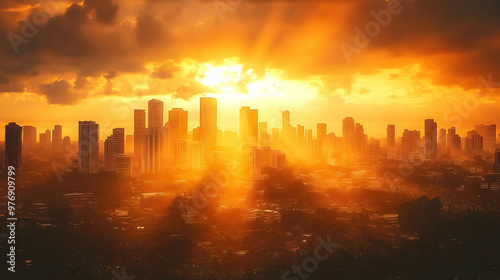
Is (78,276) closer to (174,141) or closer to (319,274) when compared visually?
(319,274)

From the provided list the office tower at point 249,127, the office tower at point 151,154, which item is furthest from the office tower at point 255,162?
the office tower at point 249,127

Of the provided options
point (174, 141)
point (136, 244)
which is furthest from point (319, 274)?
point (174, 141)

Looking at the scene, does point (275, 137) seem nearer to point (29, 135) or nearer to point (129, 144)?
point (129, 144)

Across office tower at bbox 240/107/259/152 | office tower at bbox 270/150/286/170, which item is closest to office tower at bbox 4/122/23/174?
office tower at bbox 270/150/286/170

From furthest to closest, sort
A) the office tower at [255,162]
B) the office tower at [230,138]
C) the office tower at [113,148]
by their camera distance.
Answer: the office tower at [230,138] < the office tower at [255,162] < the office tower at [113,148]

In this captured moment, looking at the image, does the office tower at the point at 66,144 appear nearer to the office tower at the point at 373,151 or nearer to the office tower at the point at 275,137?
the office tower at the point at 275,137
